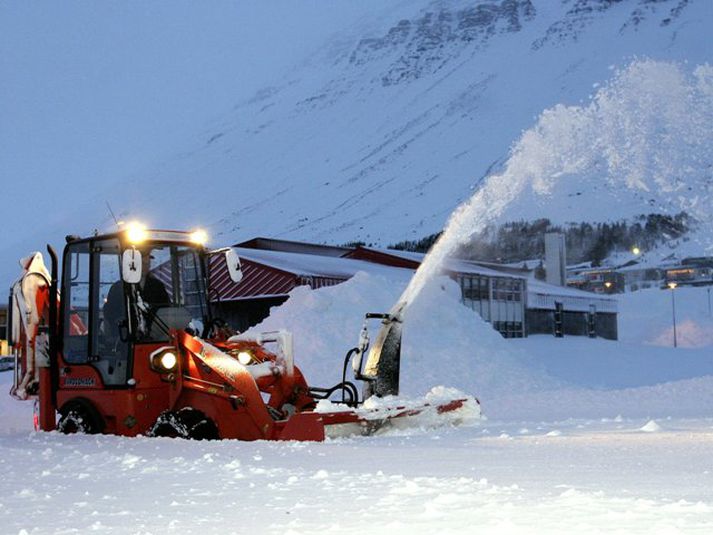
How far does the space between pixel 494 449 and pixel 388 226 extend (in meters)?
164

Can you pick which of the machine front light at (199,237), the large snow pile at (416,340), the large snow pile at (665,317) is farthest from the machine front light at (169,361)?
the large snow pile at (665,317)

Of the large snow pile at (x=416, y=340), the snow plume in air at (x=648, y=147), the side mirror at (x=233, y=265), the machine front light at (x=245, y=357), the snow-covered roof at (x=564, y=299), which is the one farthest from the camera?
the snow plume in air at (x=648, y=147)

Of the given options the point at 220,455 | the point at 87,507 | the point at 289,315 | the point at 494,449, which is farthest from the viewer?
the point at 289,315

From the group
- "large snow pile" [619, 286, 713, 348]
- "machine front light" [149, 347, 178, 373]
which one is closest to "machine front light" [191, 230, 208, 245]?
"machine front light" [149, 347, 178, 373]

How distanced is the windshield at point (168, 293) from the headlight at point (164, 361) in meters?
0.32

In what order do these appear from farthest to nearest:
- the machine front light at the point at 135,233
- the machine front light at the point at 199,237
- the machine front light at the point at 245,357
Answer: the machine front light at the point at 199,237, the machine front light at the point at 245,357, the machine front light at the point at 135,233

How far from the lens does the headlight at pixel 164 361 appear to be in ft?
33.8

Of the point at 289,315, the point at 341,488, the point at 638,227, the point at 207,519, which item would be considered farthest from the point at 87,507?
the point at 638,227

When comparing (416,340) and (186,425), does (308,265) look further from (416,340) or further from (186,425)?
(186,425)

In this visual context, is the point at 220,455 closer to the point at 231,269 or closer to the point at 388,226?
the point at 231,269

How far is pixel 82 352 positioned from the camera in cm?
1116

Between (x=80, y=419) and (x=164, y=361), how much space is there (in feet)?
4.54

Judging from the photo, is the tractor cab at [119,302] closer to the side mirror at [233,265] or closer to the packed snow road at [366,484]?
the side mirror at [233,265]

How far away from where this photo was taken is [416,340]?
960 inches
